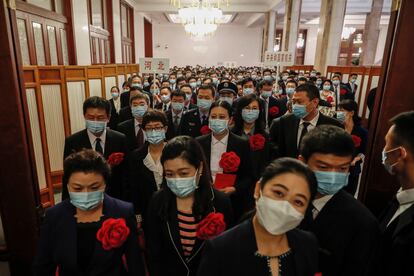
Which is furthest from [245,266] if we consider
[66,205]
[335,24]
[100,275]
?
[335,24]

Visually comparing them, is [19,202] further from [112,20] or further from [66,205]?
[112,20]

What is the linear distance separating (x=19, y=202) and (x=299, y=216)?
2.23m

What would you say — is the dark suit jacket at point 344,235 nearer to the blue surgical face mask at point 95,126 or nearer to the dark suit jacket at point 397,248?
the dark suit jacket at point 397,248

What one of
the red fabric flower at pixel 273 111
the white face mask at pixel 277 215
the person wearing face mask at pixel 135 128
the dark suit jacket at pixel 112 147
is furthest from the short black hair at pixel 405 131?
the red fabric flower at pixel 273 111

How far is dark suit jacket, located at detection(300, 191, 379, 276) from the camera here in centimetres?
154

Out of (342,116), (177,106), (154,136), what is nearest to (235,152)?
(154,136)

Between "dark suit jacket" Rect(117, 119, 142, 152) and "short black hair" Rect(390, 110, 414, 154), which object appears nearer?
"short black hair" Rect(390, 110, 414, 154)

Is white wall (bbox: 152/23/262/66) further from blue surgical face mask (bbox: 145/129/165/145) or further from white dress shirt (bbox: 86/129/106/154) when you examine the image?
blue surgical face mask (bbox: 145/129/165/145)

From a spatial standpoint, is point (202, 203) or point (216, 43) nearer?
point (202, 203)

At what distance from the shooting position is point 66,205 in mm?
1856

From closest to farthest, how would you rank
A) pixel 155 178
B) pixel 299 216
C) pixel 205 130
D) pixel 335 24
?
1. pixel 299 216
2. pixel 155 178
3. pixel 205 130
4. pixel 335 24

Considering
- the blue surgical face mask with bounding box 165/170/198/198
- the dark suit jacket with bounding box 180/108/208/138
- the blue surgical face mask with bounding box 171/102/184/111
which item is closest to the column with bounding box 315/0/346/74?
the blue surgical face mask with bounding box 171/102/184/111

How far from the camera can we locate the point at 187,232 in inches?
76.0

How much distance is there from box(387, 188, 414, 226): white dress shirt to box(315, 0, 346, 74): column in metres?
11.7
